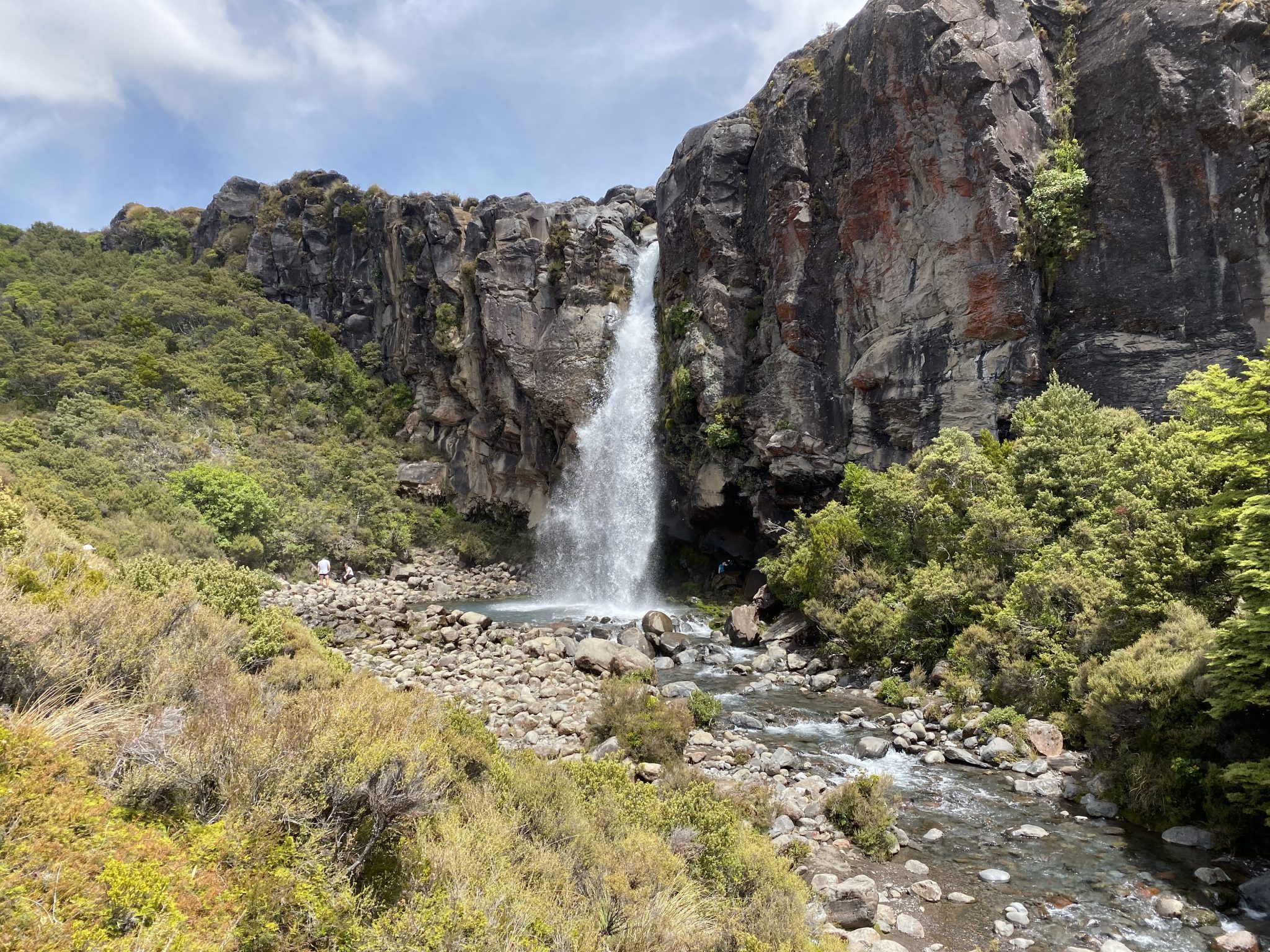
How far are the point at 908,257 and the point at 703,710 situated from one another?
18.1 m

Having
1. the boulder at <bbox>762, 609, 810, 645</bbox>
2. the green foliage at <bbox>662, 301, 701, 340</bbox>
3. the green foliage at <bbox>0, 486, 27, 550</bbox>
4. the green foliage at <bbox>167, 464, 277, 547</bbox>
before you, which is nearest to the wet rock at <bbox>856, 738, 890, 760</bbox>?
the boulder at <bbox>762, 609, 810, 645</bbox>

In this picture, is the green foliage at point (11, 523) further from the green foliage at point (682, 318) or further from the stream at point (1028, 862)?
the green foliage at point (682, 318)

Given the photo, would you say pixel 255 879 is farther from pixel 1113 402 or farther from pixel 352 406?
pixel 352 406

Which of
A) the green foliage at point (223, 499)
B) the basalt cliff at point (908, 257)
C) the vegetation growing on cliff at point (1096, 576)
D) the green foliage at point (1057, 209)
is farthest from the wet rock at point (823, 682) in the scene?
the green foliage at point (223, 499)

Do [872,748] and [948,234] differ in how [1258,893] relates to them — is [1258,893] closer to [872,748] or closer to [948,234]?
[872,748]

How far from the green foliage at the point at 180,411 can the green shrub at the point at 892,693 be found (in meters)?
22.1

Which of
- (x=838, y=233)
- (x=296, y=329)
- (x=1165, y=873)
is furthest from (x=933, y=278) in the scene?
(x=296, y=329)

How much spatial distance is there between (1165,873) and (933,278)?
753 inches

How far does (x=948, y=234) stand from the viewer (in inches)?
869

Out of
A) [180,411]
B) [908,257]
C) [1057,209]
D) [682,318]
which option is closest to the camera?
Answer: [1057,209]

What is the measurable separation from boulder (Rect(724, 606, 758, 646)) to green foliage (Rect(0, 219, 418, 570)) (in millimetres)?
19882

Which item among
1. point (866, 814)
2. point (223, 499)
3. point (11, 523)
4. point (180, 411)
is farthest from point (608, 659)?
point (180, 411)

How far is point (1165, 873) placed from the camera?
7637 millimetres

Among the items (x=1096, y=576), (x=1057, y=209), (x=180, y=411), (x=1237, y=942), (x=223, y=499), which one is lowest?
(x=1237, y=942)
